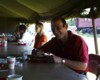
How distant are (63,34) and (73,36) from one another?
15 centimetres

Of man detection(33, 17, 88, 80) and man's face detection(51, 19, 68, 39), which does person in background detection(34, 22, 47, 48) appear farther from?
man's face detection(51, 19, 68, 39)

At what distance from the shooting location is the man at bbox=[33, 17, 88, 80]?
2.61 m

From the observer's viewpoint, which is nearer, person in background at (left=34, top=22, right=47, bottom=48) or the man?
the man

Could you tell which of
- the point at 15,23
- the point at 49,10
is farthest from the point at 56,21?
the point at 15,23

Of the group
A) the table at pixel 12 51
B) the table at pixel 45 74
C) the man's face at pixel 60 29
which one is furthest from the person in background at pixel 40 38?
the table at pixel 45 74

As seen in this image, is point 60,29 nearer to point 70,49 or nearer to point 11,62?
point 70,49

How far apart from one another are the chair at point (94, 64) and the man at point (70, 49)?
12 centimetres

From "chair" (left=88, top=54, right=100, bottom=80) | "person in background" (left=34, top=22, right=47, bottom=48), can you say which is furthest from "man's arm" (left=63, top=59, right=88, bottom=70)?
"person in background" (left=34, top=22, right=47, bottom=48)

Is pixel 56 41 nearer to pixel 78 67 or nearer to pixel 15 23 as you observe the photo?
pixel 78 67

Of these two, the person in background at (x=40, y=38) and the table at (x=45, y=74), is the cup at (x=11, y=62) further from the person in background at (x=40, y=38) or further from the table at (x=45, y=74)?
the person in background at (x=40, y=38)

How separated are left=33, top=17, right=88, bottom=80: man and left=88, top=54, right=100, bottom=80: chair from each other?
120 mm

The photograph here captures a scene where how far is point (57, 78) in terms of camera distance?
1881 mm

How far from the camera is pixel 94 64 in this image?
2.67m

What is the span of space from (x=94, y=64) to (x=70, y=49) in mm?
351
